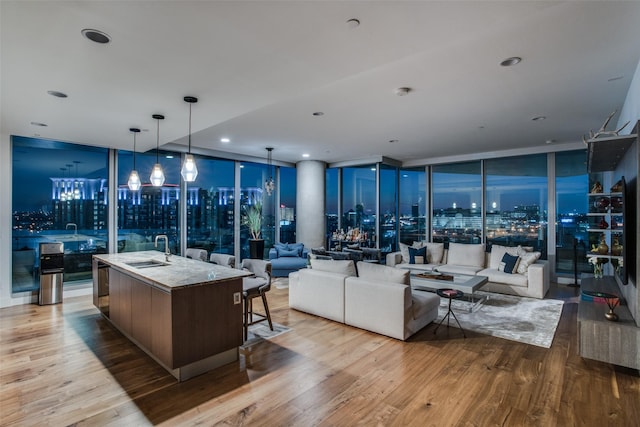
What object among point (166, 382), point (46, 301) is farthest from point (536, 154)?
point (46, 301)

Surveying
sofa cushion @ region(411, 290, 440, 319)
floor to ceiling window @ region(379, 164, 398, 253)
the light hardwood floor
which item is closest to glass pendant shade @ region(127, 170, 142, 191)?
the light hardwood floor

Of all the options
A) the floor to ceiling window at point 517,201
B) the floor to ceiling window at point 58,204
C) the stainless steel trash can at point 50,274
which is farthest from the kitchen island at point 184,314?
the floor to ceiling window at point 517,201

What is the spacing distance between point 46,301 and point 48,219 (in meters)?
1.48

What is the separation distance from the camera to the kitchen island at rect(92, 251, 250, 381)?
285cm

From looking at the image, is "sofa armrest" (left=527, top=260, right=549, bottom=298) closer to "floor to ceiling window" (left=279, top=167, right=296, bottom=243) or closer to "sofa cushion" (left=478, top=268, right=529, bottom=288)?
"sofa cushion" (left=478, top=268, right=529, bottom=288)

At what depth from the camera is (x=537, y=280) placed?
220 inches

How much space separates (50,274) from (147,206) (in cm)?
205

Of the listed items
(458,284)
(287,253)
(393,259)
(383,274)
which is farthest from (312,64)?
(287,253)

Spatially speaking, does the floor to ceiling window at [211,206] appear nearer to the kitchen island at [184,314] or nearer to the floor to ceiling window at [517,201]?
the kitchen island at [184,314]

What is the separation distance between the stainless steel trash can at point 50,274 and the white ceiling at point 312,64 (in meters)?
1.87

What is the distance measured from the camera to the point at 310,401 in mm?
2572

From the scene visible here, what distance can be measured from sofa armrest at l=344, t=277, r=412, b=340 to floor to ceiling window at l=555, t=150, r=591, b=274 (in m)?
5.21

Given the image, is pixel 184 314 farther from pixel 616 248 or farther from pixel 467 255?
pixel 467 255

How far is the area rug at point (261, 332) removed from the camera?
3.78 metres
